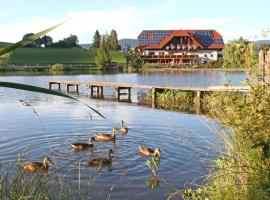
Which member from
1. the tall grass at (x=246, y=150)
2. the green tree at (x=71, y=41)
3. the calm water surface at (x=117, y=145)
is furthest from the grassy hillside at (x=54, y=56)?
the tall grass at (x=246, y=150)

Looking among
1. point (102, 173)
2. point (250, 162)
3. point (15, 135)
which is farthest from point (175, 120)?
point (250, 162)

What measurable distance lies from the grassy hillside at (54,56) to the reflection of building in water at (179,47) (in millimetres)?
8866

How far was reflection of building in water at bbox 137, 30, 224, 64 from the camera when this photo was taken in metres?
107

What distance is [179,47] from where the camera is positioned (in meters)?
109

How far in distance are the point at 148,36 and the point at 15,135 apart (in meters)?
99.9

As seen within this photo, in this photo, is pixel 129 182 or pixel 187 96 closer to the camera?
pixel 129 182

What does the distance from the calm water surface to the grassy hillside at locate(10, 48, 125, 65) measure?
8465 cm

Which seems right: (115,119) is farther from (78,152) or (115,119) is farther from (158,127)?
(78,152)

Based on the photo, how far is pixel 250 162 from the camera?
6.13m

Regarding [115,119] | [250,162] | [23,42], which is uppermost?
[23,42]

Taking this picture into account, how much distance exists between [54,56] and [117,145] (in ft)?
345

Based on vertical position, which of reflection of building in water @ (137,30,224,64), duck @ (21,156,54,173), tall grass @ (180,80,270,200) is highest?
reflection of building in water @ (137,30,224,64)

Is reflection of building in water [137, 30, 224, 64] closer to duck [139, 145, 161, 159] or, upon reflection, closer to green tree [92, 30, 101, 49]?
green tree [92, 30, 101, 49]

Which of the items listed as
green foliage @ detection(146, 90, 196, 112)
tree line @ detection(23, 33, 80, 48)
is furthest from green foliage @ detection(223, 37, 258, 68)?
tree line @ detection(23, 33, 80, 48)
